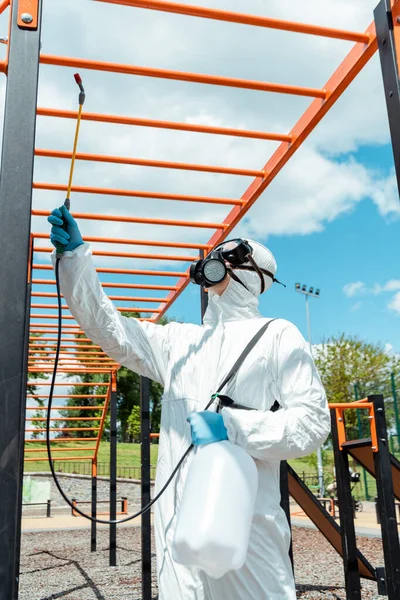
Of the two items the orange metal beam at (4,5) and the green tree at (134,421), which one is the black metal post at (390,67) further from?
the green tree at (134,421)

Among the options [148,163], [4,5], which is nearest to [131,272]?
[148,163]

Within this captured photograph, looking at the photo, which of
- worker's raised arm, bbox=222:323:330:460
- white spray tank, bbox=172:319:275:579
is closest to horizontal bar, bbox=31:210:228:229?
worker's raised arm, bbox=222:323:330:460

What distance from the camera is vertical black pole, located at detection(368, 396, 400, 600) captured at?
3957mm

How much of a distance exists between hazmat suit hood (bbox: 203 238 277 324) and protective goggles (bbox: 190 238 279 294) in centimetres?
2

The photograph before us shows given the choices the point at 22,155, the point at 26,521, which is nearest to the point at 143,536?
the point at 22,155

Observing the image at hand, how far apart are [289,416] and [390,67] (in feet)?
4.17

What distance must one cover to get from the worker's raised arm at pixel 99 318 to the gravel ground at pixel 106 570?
3.62 metres

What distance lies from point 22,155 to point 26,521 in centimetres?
1486

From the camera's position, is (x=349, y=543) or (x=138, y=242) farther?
(x=349, y=543)

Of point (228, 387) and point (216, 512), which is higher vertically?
point (228, 387)

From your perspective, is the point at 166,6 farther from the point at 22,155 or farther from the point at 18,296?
the point at 18,296

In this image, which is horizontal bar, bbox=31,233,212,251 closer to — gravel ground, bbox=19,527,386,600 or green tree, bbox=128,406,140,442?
gravel ground, bbox=19,527,386,600

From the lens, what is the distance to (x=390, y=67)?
6.63 feet

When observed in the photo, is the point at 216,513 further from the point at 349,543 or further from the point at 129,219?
the point at 349,543
